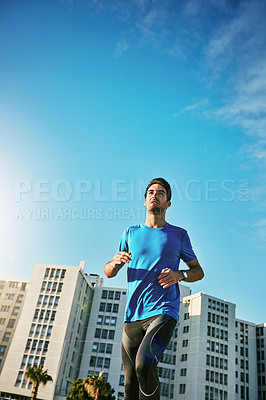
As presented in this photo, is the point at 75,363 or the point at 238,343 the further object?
the point at 238,343

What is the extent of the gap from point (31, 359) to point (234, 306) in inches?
1980

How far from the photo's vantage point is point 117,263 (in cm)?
407

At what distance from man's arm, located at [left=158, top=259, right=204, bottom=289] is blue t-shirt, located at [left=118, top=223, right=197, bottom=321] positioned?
86 millimetres

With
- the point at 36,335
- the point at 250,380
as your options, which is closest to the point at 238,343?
the point at 250,380

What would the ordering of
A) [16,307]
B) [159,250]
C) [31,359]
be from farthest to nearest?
[16,307], [31,359], [159,250]

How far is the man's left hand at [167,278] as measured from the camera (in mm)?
3787

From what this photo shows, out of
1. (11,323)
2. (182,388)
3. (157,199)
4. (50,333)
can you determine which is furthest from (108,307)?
(157,199)

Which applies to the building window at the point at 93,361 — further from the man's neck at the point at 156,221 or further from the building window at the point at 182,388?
the man's neck at the point at 156,221

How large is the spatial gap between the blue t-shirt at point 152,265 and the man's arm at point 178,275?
0.09m

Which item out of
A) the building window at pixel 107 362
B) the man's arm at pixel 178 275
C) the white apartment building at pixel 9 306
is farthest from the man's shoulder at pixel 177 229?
the white apartment building at pixel 9 306

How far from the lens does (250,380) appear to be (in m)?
88.5

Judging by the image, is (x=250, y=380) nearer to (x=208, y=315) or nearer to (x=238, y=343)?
(x=238, y=343)

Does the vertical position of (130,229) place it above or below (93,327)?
below

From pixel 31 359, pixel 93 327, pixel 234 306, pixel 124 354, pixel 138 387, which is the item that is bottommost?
pixel 138 387
